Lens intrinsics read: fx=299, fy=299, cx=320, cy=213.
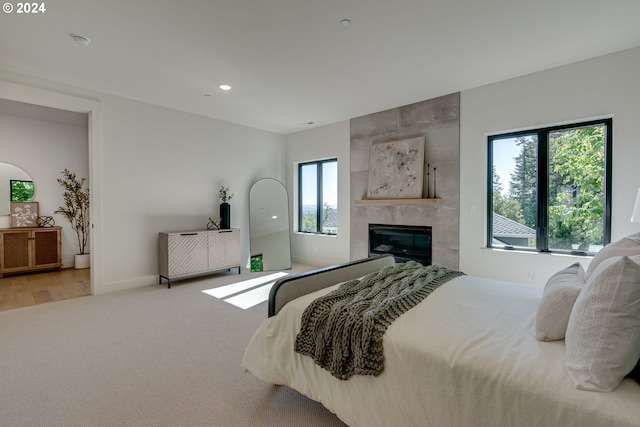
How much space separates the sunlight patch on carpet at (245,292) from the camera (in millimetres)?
3663

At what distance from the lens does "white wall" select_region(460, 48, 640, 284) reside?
290cm

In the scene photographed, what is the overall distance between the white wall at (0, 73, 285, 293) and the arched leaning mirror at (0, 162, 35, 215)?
0.19 meters

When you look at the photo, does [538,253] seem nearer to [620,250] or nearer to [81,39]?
[620,250]

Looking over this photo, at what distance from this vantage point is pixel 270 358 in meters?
1.79

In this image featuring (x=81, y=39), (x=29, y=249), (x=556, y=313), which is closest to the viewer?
(x=556, y=313)

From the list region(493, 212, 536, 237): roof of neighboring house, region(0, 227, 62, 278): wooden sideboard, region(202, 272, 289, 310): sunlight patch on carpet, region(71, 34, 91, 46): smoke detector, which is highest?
region(71, 34, 91, 46): smoke detector

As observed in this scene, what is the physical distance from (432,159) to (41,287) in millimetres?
5872

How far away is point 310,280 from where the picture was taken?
2080 mm

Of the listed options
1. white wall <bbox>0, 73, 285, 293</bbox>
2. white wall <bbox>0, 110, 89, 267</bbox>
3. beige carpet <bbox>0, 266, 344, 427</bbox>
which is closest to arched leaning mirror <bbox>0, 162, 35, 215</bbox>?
white wall <bbox>0, 110, 89, 267</bbox>

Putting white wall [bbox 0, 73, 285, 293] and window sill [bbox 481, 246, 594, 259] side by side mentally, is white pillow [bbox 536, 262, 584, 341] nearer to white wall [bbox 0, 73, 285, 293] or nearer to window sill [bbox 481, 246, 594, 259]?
window sill [bbox 481, 246, 594, 259]

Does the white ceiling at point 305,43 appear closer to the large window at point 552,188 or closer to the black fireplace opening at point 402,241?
the large window at point 552,188

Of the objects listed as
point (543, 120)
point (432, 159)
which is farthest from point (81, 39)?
point (543, 120)

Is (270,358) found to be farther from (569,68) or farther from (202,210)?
(569,68)

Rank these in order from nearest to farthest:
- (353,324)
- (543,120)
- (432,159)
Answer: (353,324)
(543,120)
(432,159)
